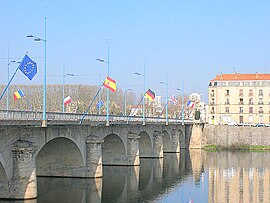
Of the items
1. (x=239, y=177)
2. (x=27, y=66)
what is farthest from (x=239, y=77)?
(x=27, y=66)

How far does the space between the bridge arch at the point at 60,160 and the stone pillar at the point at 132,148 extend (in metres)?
12.7

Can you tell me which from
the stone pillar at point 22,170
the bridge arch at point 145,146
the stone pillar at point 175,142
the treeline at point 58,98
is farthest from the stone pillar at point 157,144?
the stone pillar at point 22,170

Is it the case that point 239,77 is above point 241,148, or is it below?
above

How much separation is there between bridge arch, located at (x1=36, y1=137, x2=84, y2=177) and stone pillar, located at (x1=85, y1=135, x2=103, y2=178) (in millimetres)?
685

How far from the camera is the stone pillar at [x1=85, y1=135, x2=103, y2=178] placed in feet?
146

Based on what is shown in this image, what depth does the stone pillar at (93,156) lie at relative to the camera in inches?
1751

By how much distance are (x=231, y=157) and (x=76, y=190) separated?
1566 inches

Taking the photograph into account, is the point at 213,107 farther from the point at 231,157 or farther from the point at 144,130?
the point at 144,130

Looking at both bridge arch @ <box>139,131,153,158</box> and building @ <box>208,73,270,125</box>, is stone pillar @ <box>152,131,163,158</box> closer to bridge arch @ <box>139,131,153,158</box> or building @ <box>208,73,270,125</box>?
bridge arch @ <box>139,131,153,158</box>

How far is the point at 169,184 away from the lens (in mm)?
46906

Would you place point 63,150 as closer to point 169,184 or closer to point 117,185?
point 117,185

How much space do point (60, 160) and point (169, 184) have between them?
1011cm

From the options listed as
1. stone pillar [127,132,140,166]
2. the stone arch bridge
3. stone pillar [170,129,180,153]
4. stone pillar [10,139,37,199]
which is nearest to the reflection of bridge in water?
stone pillar [127,132,140,166]

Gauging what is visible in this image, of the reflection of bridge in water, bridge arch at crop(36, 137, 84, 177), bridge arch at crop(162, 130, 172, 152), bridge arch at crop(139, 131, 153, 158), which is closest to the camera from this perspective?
the reflection of bridge in water
